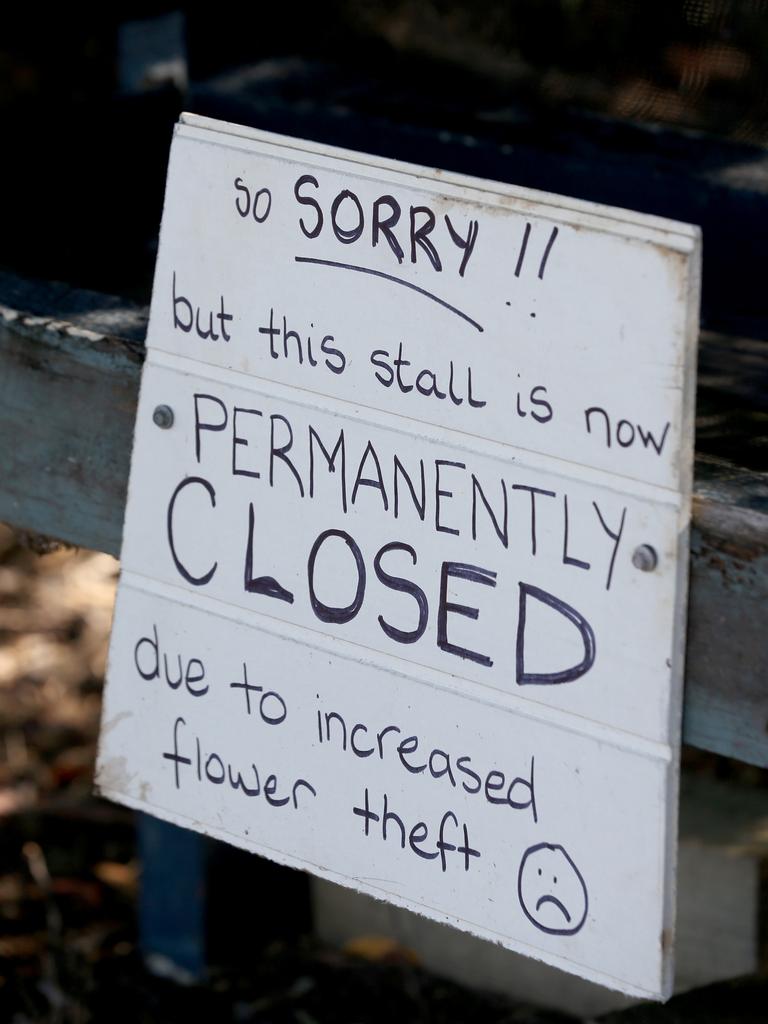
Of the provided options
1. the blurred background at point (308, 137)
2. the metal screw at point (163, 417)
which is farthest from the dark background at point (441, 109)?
the metal screw at point (163, 417)

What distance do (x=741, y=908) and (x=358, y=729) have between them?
93 centimetres

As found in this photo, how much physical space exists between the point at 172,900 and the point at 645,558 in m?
1.51

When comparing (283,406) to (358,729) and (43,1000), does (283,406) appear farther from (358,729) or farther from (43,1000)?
(43,1000)

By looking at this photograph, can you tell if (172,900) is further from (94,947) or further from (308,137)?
Answer: (308,137)

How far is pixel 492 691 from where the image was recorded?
139cm

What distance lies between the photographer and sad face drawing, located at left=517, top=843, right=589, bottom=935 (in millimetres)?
1381

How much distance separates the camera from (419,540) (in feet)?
4.65

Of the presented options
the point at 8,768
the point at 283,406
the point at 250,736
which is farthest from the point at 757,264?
the point at 8,768

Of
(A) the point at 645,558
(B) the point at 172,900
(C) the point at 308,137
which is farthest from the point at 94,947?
(A) the point at 645,558

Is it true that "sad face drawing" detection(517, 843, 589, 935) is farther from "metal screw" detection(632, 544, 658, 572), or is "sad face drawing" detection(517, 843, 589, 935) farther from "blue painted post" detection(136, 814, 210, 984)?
"blue painted post" detection(136, 814, 210, 984)

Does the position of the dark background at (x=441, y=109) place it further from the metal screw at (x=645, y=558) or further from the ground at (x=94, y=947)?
the metal screw at (x=645, y=558)

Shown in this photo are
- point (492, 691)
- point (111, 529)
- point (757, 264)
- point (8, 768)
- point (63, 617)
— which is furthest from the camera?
point (63, 617)

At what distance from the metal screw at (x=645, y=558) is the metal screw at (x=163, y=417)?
1.79 ft

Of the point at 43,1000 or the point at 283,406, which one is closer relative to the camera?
the point at 283,406
